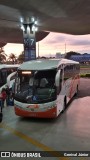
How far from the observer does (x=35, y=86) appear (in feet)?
43.7

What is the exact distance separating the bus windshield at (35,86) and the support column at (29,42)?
1750cm

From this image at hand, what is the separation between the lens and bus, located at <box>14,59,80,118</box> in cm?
1266


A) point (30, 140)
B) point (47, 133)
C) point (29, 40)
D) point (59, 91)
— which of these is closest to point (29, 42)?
point (29, 40)

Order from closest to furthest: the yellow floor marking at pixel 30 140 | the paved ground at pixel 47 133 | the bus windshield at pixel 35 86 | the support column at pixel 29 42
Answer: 1. the yellow floor marking at pixel 30 140
2. the paved ground at pixel 47 133
3. the bus windshield at pixel 35 86
4. the support column at pixel 29 42

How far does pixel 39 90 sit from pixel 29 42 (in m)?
20.0

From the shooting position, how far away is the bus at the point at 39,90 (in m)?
12.7

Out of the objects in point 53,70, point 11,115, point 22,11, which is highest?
point 22,11

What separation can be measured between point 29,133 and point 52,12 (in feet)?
69.9

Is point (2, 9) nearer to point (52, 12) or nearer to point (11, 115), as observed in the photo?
point (52, 12)

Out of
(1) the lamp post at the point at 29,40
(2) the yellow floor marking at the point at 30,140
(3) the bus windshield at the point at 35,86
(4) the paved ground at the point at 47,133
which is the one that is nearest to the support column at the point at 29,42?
(1) the lamp post at the point at 29,40

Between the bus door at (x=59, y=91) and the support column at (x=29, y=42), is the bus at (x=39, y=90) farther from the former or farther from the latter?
the support column at (x=29, y=42)

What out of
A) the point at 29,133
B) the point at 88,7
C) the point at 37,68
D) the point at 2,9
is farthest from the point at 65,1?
the point at 29,133

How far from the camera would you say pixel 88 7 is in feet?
94.4

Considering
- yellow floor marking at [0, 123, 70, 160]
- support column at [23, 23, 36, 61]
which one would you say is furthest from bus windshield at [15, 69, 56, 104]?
support column at [23, 23, 36, 61]
